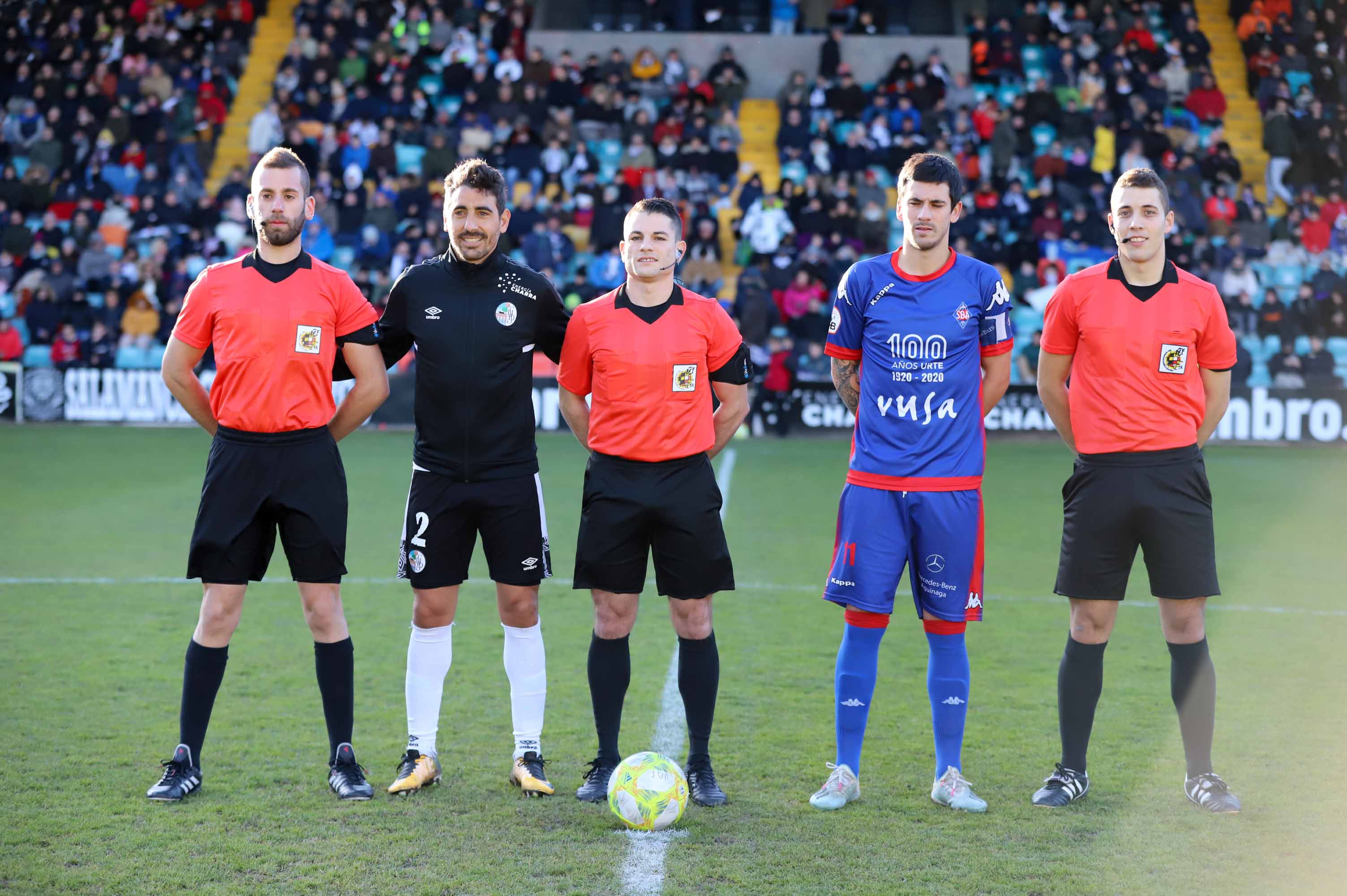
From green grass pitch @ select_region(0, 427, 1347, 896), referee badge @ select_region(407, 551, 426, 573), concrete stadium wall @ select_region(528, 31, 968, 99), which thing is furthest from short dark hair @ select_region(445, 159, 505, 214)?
concrete stadium wall @ select_region(528, 31, 968, 99)

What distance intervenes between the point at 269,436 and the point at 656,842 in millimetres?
1980

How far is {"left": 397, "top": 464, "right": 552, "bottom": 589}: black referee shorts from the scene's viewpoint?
4898 mm

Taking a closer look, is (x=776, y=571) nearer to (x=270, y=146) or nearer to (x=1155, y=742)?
(x=1155, y=742)

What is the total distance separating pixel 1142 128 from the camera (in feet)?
73.9

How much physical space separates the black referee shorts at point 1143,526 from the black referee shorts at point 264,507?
2651 mm

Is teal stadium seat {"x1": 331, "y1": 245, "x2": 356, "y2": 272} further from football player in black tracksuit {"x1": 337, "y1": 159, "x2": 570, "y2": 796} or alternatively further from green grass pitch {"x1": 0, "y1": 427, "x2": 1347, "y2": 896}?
football player in black tracksuit {"x1": 337, "y1": 159, "x2": 570, "y2": 796}

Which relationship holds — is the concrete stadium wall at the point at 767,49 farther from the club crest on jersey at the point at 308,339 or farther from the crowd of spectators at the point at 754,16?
the club crest on jersey at the point at 308,339

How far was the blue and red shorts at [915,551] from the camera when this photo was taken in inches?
189

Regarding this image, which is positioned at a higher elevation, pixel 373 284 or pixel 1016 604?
pixel 373 284

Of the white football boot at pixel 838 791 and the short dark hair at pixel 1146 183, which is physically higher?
the short dark hair at pixel 1146 183

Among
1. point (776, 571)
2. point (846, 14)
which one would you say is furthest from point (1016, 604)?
point (846, 14)

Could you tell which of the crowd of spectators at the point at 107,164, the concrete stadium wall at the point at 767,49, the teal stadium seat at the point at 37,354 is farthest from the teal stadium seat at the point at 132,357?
the concrete stadium wall at the point at 767,49

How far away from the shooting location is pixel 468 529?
4.97m

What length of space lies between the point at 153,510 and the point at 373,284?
866 centimetres
